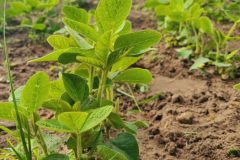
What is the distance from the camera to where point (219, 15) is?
11.5ft

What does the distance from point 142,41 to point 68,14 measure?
1.09ft

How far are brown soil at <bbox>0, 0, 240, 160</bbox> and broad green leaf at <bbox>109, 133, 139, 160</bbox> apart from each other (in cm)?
36

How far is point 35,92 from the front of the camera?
1.21 meters

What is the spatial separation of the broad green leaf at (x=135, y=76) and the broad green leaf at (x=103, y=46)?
194 mm

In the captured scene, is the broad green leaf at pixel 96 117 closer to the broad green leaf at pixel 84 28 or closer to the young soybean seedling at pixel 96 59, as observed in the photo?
the young soybean seedling at pixel 96 59

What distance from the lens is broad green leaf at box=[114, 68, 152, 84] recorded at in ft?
4.69

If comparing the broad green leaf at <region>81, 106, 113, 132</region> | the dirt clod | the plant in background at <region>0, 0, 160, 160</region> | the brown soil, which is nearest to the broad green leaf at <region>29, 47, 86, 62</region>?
the plant in background at <region>0, 0, 160, 160</region>

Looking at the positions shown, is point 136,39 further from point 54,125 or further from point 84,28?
point 54,125

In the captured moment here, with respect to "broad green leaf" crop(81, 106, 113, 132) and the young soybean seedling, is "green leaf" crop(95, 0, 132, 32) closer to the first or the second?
the young soybean seedling

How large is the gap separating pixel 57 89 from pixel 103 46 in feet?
0.83

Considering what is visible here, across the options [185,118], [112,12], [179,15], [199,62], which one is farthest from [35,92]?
[179,15]

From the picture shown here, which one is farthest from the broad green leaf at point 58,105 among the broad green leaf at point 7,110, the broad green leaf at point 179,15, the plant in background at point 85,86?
the broad green leaf at point 179,15

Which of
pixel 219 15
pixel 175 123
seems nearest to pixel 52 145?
pixel 175 123

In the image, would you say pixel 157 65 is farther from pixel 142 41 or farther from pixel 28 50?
pixel 142 41
